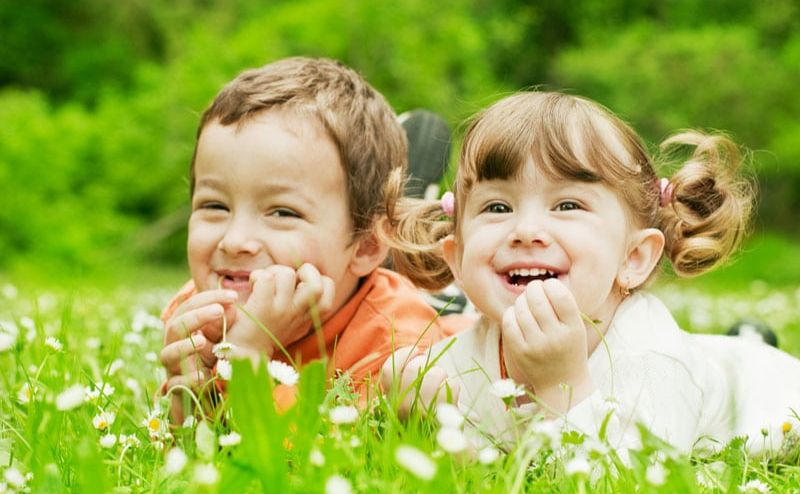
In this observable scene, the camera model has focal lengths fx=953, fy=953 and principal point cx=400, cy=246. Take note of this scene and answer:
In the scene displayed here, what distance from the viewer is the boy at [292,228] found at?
2291 mm

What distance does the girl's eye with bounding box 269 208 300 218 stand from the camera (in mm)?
2426

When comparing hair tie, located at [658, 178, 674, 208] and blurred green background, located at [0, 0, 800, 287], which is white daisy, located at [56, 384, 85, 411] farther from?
blurred green background, located at [0, 0, 800, 287]

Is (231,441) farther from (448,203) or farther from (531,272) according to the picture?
(448,203)

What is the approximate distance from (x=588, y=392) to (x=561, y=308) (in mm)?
195

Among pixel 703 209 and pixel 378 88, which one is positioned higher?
pixel 703 209

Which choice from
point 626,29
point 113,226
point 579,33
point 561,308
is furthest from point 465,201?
point 579,33

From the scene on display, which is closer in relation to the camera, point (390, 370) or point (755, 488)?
point (755, 488)

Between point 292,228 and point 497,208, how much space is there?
58cm

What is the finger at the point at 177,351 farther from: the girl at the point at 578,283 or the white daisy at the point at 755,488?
the white daisy at the point at 755,488

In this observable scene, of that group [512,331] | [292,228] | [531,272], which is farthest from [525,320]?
[292,228]

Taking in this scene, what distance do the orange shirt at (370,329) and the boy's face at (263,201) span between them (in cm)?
15

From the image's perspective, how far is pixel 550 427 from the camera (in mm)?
1358

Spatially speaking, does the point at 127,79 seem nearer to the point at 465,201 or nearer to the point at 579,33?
the point at 579,33

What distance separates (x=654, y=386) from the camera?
1949mm
